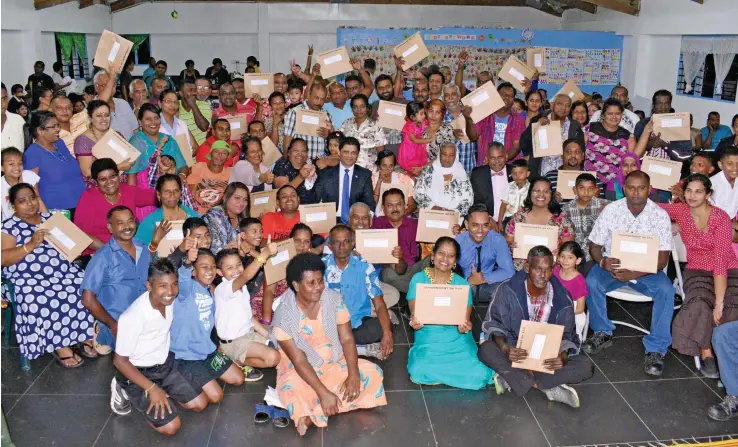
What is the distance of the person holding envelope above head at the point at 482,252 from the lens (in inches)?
197

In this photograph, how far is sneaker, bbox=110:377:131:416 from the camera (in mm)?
3916

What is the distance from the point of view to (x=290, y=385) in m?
3.85

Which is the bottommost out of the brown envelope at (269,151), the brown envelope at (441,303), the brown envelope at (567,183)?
the brown envelope at (441,303)

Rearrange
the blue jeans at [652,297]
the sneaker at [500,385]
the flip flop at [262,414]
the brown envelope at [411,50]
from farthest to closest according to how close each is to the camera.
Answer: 1. the brown envelope at [411,50]
2. the blue jeans at [652,297]
3. the sneaker at [500,385]
4. the flip flop at [262,414]

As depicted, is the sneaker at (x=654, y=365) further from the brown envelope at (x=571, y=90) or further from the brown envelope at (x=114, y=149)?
the brown envelope at (x=114, y=149)

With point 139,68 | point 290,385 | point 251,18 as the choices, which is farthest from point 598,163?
point 139,68

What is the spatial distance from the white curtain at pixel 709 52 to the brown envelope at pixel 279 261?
27.8 feet

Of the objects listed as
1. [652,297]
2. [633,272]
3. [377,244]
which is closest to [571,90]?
[633,272]

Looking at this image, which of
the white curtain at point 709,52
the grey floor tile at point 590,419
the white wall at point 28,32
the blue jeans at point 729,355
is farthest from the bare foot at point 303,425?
the white wall at point 28,32

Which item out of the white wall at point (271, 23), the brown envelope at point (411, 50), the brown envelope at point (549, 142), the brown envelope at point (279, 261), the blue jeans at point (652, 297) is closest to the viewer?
the brown envelope at point (279, 261)

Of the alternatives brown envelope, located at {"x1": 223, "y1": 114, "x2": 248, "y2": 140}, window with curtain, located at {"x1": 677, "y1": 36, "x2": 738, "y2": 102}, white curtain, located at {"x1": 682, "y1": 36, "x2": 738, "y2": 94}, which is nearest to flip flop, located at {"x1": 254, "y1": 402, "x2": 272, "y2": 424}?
brown envelope, located at {"x1": 223, "y1": 114, "x2": 248, "y2": 140}

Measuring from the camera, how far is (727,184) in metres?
5.30

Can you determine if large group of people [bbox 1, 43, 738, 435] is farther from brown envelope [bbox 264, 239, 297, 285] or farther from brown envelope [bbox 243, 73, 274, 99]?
brown envelope [bbox 243, 73, 274, 99]

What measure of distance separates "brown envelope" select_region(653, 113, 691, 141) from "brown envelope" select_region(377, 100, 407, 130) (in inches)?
93.2
